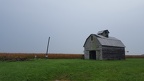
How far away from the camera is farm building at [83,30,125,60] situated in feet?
163

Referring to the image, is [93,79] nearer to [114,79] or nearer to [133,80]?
[114,79]

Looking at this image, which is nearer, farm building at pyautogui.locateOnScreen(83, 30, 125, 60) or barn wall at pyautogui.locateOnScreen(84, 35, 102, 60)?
farm building at pyautogui.locateOnScreen(83, 30, 125, 60)

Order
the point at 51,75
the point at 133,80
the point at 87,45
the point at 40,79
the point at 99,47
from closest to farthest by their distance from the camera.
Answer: the point at 133,80, the point at 40,79, the point at 51,75, the point at 99,47, the point at 87,45

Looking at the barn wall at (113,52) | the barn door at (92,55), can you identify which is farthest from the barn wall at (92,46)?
the barn wall at (113,52)

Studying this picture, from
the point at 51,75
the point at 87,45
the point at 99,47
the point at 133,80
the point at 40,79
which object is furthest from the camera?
the point at 87,45

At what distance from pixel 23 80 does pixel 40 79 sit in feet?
4.95

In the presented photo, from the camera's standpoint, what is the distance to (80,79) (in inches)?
745

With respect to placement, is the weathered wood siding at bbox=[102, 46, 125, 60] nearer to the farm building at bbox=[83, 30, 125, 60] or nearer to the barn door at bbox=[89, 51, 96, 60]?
the farm building at bbox=[83, 30, 125, 60]

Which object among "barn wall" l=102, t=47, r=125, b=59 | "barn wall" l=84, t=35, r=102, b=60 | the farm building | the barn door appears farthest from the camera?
the barn door

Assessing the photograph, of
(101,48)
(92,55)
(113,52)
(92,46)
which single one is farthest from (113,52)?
(92,46)

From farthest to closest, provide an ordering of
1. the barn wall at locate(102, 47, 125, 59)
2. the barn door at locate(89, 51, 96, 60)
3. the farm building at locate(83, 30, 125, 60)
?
the barn door at locate(89, 51, 96, 60)
the barn wall at locate(102, 47, 125, 59)
the farm building at locate(83, 30, 125, 60)

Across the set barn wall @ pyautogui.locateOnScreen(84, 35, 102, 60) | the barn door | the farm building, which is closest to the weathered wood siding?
the farm building

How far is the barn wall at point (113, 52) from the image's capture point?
5009 cm

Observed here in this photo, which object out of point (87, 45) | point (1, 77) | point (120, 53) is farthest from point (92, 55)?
point (1, 77)
